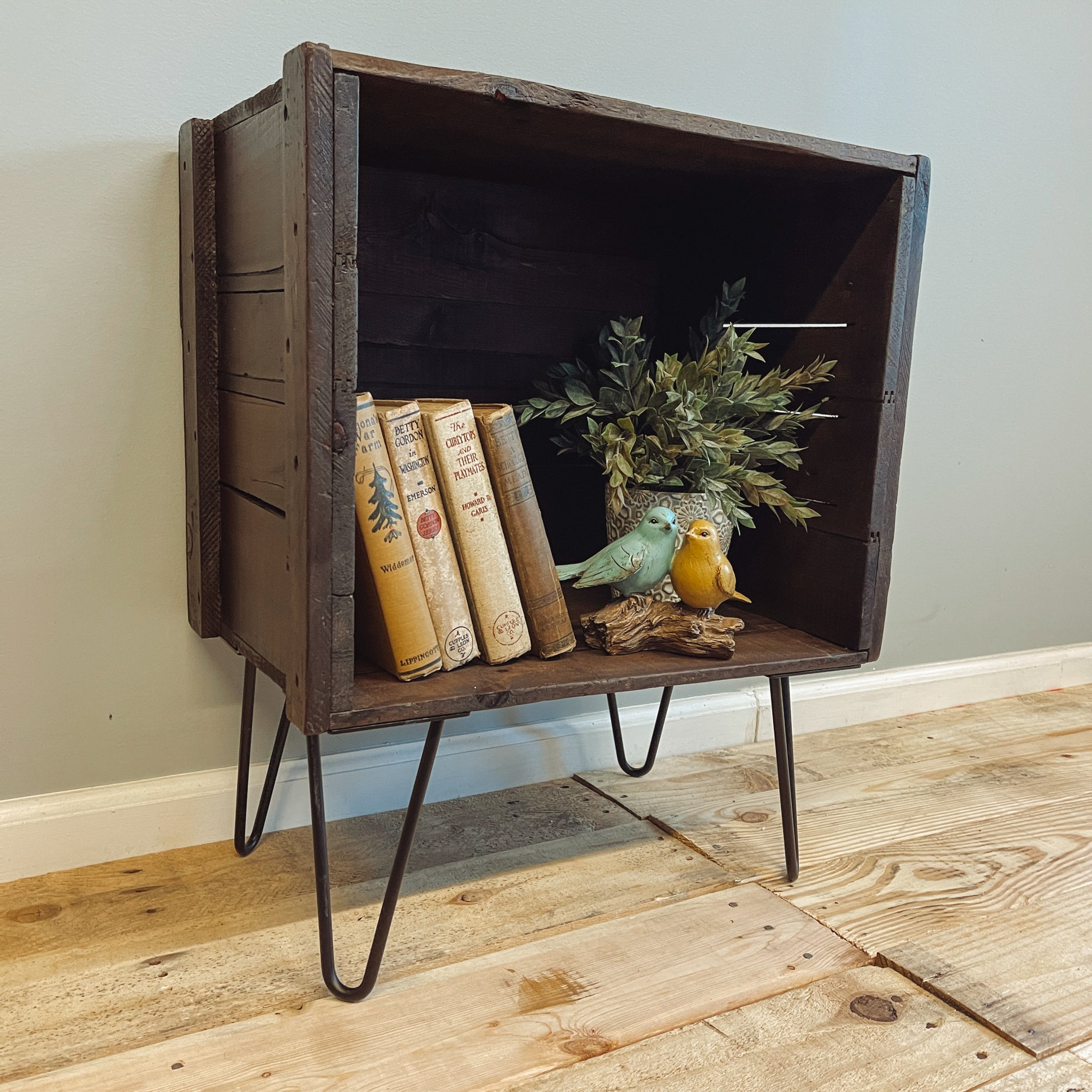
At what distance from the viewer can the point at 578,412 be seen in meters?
1.15

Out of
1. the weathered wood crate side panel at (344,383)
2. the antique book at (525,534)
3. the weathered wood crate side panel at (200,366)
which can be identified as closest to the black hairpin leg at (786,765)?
the antique book at (525,534)

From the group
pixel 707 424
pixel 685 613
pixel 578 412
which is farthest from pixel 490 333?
pixel 685 613

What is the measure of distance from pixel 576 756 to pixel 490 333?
0.63m

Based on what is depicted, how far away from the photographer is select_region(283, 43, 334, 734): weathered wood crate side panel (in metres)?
0.76

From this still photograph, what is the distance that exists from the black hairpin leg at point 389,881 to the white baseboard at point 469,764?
334mm

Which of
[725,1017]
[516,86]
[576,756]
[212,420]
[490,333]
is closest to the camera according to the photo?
[516,86]

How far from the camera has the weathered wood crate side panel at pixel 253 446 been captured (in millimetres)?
894

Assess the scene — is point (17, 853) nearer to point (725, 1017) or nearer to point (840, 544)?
point (725, 1017)

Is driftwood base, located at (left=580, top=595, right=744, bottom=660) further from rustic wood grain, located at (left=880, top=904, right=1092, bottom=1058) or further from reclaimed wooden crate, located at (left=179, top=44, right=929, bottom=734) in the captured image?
rustic wood grain, located at (left=880, top=904, right=1092, bottom=1058)

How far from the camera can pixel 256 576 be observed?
38.7 inches

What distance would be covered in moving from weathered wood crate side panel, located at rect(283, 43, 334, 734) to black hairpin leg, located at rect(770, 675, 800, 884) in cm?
55

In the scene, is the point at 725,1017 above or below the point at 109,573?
below

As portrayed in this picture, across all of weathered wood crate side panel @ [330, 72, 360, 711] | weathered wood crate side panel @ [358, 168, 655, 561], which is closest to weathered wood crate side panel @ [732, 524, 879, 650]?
weathered wood crate side panel @ [358, 168, 655, 561]

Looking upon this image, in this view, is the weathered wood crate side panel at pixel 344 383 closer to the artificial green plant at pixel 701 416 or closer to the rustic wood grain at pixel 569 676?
the rustic wood grain at pixel 569 676
